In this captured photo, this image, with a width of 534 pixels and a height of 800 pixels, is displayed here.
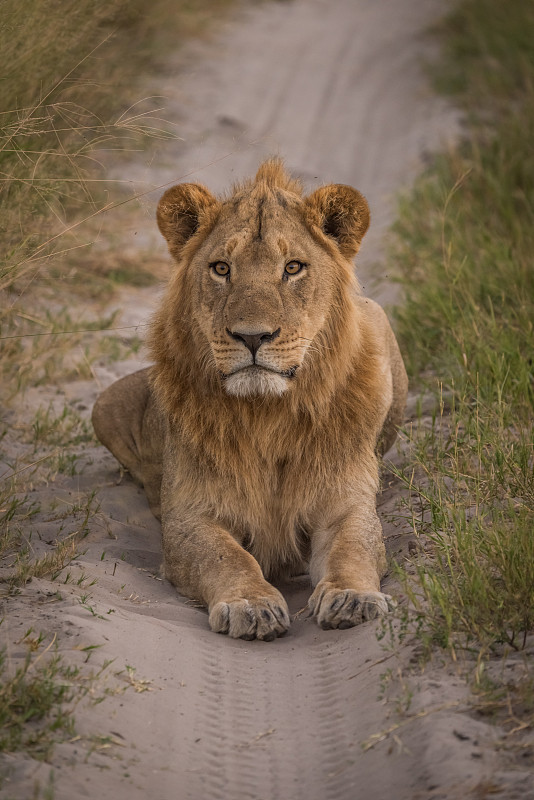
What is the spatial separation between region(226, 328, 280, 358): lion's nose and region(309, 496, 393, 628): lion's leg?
881mm

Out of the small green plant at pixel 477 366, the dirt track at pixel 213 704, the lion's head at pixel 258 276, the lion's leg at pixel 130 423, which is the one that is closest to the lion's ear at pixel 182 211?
the lion's head at pixel 258 276

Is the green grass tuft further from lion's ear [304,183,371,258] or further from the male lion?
lion's ear [304,183,371,258]

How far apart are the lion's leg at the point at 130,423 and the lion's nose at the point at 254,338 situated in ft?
5.25

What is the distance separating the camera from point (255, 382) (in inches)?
167

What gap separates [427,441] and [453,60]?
9.24 metres

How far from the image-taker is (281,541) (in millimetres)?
4723

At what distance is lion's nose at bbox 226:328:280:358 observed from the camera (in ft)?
13.6

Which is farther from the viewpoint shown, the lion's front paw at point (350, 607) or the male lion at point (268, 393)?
the male lion at point (268, 393)

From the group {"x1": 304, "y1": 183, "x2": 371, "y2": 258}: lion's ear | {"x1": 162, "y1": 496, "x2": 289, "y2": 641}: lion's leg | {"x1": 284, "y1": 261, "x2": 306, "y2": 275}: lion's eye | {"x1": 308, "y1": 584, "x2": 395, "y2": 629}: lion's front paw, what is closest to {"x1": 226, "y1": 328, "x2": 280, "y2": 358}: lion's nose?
{"x1": 284, "y1": 261, "x2": 306, "y2": 275}: lion's eye

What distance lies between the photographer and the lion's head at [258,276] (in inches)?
167

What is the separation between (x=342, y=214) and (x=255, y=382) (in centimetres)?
94

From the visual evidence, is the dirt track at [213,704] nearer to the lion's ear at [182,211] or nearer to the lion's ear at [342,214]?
the lion's ear at [182,211]

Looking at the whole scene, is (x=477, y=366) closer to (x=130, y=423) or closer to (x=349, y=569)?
(x=130, y=423)

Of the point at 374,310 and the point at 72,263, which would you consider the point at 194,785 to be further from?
the point at 72,263
